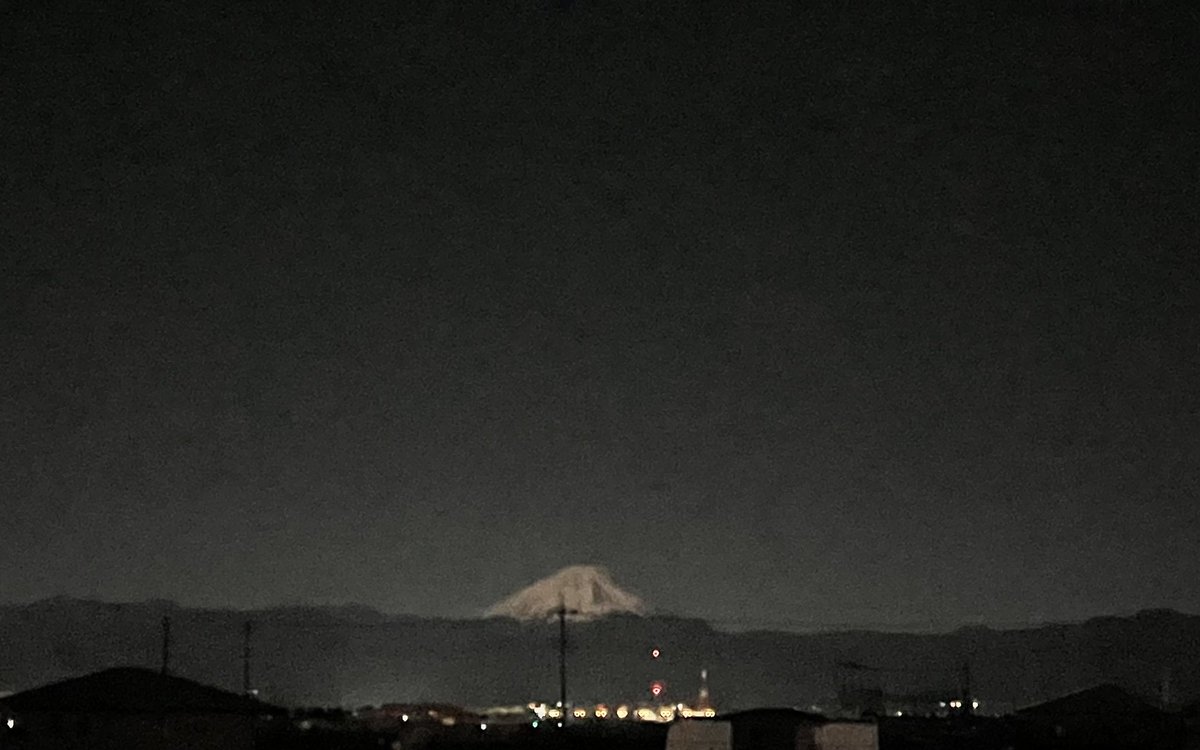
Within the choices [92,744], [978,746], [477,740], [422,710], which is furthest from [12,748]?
[422,710]

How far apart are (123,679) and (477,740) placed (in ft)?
45.0

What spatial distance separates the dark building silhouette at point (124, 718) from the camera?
37.3m

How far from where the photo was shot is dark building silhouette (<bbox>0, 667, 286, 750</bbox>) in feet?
122

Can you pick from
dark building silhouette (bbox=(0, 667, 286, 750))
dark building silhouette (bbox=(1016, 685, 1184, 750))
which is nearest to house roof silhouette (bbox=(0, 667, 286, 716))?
dark building silhouette (bbox=(0, 667, 286, 750))

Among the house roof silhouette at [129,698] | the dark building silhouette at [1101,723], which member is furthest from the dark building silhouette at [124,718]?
the dark building silhouette at [1101,723]

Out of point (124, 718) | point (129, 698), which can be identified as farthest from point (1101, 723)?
point (124, 718)

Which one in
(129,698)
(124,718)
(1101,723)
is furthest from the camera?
(1101,723)

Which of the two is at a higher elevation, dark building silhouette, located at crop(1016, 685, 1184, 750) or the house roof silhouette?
the house roof silhouette

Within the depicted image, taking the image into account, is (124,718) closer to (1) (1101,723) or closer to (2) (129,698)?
(2) (129,698)

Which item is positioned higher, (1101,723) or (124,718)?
(124,718)

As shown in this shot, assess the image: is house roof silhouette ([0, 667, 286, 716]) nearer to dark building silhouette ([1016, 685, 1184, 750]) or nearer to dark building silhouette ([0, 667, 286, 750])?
dark building silhouette ([0, 667, 286, 750])

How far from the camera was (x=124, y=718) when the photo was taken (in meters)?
37.4

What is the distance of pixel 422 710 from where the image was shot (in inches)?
3669

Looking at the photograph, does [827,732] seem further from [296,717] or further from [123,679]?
[296,717]
